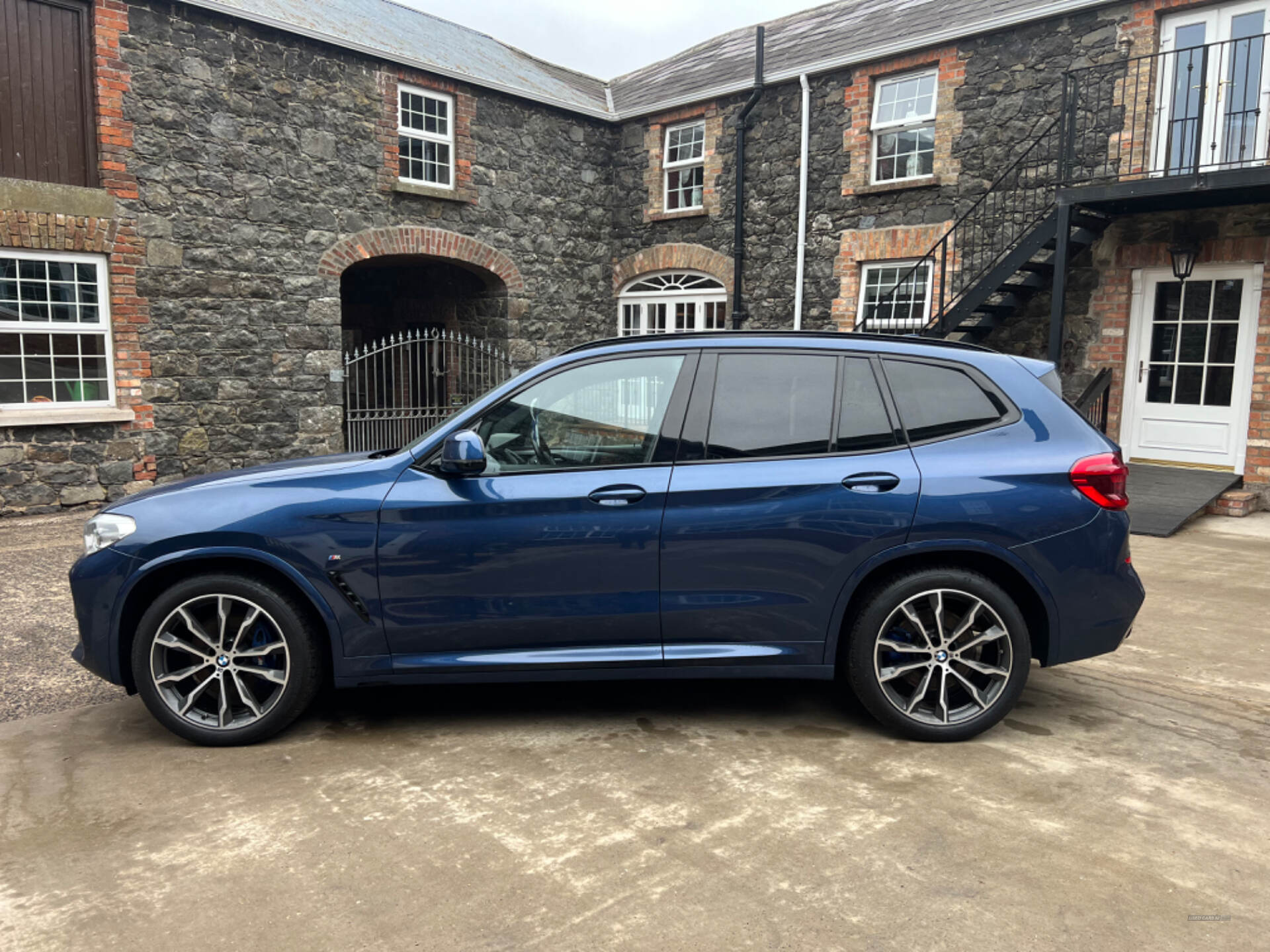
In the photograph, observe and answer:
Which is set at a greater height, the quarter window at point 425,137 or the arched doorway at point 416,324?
the quarter window at point 425,137

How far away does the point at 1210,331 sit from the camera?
1004cm

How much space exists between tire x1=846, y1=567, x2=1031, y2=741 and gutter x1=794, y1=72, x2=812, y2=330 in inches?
386

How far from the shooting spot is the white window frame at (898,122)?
11.9 meters

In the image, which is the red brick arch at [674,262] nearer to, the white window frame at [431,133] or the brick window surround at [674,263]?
the brick window surround at [674,263]

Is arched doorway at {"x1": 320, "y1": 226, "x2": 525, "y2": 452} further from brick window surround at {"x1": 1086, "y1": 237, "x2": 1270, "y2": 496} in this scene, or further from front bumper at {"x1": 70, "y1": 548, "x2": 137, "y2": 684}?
front bumper at {"x1": 70, "y1": 548, "x2": 137, "y2": 684}

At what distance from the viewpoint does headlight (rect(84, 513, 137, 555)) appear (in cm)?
376

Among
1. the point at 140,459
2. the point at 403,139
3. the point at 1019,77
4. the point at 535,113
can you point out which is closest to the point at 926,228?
the point at 1019,77

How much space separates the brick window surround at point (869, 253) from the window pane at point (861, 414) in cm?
840

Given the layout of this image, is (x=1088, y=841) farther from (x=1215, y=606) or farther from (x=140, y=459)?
(x=140, y=459)

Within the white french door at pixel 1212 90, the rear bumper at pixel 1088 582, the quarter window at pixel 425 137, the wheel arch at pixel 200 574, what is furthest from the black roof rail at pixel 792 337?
the quarter window at pixel 425 137

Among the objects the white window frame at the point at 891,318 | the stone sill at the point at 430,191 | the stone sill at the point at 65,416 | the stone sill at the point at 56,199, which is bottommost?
the stone sill at the point at 65,416

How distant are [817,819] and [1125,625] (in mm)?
1676

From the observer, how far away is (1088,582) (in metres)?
3.77

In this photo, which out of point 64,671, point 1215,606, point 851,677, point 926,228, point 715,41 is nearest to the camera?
point 851,677
